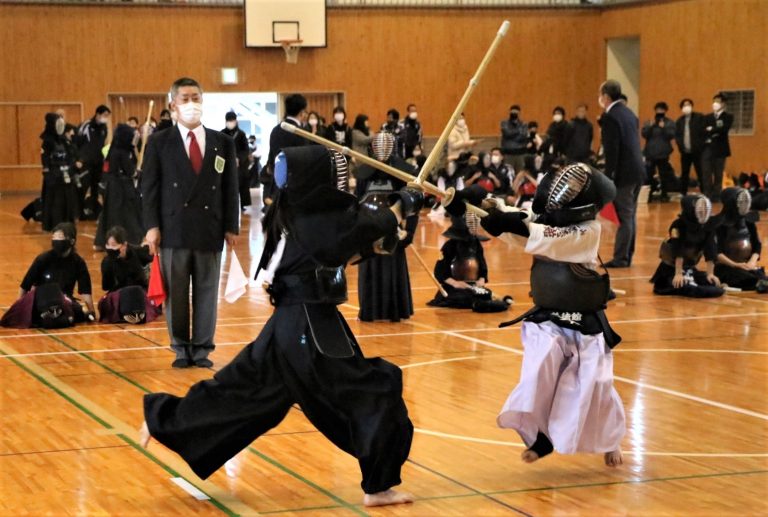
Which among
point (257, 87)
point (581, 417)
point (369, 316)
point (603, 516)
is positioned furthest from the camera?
point (257, 87)

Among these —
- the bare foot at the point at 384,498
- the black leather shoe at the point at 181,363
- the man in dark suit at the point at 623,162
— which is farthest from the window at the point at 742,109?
the bare foot at the point at 384,498

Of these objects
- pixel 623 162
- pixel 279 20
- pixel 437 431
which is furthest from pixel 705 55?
pixel 437 431

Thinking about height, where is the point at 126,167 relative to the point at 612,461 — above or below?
above

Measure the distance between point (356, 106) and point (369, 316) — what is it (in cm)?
2255

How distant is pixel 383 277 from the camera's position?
39.2ft

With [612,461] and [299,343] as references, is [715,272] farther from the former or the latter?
[299,343]

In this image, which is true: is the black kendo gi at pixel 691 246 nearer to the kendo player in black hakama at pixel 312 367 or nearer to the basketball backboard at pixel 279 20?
the kendo player in black hakama at pixel 312 367

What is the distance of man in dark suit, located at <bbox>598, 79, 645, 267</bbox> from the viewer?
15.9 m

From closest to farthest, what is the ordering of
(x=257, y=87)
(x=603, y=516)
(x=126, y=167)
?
(x=603, y=516) < (x=126, y=167) < (x=257, y=87)

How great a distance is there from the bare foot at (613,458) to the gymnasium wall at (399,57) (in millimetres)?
24907

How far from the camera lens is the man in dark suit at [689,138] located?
91.3 feet

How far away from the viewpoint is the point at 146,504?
596cm

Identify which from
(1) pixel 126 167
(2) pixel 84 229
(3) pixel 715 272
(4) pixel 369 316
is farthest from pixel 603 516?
(2) pixel 84 229

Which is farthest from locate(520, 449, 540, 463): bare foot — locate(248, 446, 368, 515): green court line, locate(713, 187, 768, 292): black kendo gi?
locate(713, 187, 768, 292): black kendo gi
